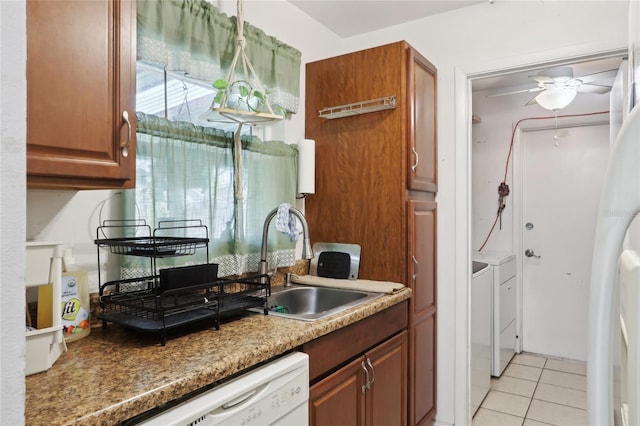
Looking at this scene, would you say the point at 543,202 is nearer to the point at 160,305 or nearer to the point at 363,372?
the point at 363,372

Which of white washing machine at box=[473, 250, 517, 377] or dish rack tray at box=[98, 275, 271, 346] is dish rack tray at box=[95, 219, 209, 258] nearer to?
dish rack tray at box=[98, 275, 271, 346]

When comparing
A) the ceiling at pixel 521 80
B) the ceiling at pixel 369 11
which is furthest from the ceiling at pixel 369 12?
the ceiling at pixel 521 80

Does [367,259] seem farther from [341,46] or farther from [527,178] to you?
[527,178]

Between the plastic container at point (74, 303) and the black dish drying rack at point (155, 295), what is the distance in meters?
0.05

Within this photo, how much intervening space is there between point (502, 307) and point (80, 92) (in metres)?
3.31

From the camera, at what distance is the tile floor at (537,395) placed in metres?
2.68

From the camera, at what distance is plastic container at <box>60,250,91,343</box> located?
1227 millimetres

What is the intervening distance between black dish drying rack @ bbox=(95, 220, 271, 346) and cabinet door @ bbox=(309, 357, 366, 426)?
0.36 meters

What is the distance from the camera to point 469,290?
2.44 meters

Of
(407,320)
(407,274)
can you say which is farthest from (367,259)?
(407,320)

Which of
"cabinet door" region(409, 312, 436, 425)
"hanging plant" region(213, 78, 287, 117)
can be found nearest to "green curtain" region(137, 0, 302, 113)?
"hanging plant" region(213, 78, 287, 117)

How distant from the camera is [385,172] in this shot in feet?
7.25

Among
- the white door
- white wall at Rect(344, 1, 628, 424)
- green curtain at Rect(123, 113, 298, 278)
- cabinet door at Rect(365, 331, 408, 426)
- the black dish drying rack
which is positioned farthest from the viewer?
the white door

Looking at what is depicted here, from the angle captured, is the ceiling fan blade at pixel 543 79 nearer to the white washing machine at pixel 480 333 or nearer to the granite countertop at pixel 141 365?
the white washing machine at pixel 480 333
